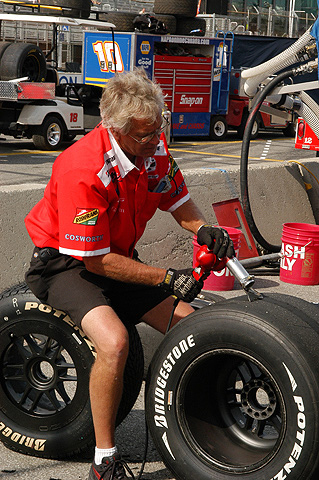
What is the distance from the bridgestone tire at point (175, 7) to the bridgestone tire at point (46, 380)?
16.1 m

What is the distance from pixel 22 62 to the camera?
1342cm

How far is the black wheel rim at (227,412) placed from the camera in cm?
307

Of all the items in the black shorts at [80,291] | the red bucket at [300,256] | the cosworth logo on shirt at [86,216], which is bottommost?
the red bucket at [300,256]

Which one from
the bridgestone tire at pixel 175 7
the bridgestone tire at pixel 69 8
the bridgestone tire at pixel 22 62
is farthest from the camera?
the bridgestone tire at pixel 175 7

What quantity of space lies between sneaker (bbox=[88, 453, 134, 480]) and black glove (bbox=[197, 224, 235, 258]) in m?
1.00

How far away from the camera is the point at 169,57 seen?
17.4 meters

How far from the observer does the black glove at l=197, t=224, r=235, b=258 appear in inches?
126

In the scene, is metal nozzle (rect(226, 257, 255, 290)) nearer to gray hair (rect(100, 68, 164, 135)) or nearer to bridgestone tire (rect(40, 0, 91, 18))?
gray hair (rect(100, 68, 164, 135))

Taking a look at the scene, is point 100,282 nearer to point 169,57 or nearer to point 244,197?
point 244,197

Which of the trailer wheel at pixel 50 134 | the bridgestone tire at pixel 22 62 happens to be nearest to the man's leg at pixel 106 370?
the bridgestone tire at pixel 22 62

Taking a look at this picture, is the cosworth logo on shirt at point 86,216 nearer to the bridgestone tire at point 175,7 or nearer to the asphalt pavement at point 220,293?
the asphalt pavement at point 220,293

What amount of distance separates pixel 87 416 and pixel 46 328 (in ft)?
1.51

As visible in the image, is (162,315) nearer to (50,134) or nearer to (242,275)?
(242,275)

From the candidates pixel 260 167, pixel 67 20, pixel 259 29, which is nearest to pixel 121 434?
pixel 260 167
